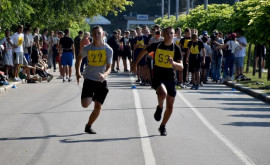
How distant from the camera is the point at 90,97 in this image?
1172 cm

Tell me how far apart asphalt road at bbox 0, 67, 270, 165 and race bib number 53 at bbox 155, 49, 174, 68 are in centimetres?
117


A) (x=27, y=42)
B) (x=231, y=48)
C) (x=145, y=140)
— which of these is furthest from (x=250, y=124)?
(x=27, y=42)

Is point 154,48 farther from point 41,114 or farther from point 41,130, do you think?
point 41,114

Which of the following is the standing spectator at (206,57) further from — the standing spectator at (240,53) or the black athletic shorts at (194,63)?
the black athletic shorts at (194,63)

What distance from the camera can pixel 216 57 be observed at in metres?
26.0

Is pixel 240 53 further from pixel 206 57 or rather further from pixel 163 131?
pixel 163 131

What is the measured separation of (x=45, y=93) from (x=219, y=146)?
10.8 m

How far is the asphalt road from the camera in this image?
9.55 meters

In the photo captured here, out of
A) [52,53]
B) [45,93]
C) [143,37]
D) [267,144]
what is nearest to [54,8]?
[52,53]

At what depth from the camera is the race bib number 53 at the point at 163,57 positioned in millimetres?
11922

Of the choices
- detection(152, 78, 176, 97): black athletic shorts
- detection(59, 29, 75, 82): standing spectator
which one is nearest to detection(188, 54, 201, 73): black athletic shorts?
detection(59, 29, 75, 82): standing spectator

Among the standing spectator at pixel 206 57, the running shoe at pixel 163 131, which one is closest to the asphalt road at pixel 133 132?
the running shoe at pixel 163 131

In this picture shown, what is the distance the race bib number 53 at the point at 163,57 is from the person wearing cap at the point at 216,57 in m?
13.8

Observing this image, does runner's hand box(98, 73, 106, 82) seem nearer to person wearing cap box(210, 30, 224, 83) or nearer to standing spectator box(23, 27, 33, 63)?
standing spectator box(23, 27, 33, 63)
